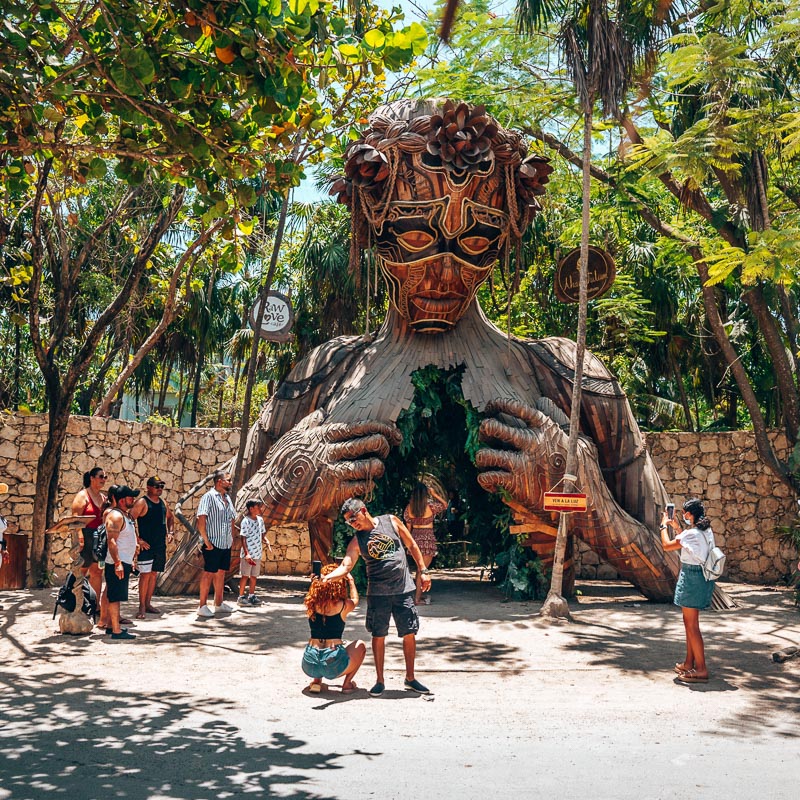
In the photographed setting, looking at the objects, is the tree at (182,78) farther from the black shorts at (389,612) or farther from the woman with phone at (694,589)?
the woman with phone at (694,589)

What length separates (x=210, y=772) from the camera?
4449 mm

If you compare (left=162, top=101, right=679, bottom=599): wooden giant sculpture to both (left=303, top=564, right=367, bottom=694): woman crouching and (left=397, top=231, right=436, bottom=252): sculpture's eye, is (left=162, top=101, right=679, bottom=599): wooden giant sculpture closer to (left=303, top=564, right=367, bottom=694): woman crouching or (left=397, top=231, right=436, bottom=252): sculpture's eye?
(left=397, top=231, right=436, bottom=252): sculpture's eye

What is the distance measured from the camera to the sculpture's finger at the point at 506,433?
933cm

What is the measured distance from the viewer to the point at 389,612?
20.6 feet

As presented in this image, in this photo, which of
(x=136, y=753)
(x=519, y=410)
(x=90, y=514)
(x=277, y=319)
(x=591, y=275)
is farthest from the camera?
(x=277, y=319)

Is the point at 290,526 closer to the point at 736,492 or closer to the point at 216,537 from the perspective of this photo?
the point at 216,537

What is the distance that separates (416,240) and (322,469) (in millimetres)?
2543

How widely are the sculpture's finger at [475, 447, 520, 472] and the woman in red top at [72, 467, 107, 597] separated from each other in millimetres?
3629

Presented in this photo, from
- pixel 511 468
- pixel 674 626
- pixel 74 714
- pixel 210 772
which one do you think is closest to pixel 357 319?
pixel 511 468

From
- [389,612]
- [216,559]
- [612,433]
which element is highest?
[612,433]

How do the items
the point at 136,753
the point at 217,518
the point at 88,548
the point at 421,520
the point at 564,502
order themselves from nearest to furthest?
the point at 136,753
the point at 88,548
the point at 564,502
the point at 217,518
the point at 421,520

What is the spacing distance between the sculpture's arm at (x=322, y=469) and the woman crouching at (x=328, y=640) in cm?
325

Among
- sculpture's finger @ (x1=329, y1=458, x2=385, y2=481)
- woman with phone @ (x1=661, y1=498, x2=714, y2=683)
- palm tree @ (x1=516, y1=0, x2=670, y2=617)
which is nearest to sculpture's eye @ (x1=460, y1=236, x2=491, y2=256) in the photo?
palm tree @ (x1=516, y1=0, x2=670, y2=617)

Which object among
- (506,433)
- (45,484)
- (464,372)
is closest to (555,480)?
(506,433)
